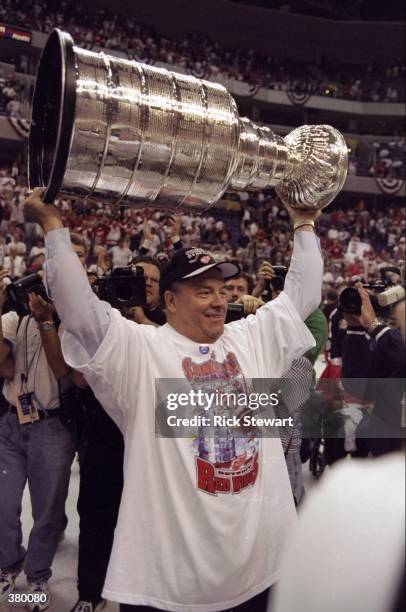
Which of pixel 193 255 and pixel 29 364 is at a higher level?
pixel 193 255

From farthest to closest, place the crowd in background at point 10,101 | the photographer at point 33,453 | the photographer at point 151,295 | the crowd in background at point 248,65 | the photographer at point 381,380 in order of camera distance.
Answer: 1. the crowd in background at point 248,65
2. the crowd in background at point 10,101
3. the photographer at point 151,295
4. the photographer at point 33,453
5. the photographer at point 381,380

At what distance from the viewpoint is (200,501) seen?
1216mm

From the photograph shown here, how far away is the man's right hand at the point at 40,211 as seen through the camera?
1139 mm

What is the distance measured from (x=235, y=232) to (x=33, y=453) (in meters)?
8.79

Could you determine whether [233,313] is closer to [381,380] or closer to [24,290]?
[24,290]

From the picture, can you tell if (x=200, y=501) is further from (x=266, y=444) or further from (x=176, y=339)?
(x=176, y=339)

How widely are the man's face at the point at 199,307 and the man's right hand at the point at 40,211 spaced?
0.35 meters

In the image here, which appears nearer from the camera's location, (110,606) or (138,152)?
(138,152)

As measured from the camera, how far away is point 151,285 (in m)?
2.20

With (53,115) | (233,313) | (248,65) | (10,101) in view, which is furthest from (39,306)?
(248,65)

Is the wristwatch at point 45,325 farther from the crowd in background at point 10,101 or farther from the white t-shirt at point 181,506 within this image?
the crowd in background at point 10,101

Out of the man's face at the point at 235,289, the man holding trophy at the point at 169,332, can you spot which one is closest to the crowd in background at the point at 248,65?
the man's face at the point at 235,289

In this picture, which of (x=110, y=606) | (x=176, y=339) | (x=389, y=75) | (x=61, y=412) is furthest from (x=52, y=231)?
(x=389, y=75)

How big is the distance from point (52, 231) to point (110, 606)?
1242mm
